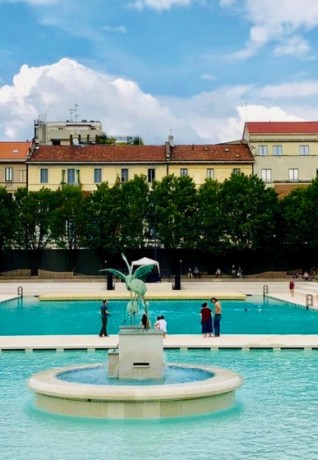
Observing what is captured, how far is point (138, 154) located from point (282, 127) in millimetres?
15828

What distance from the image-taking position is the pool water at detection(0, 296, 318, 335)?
111 ft

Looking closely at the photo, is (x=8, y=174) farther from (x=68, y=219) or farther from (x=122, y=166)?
(x=68, y=219)

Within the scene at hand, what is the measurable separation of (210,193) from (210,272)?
773 cm

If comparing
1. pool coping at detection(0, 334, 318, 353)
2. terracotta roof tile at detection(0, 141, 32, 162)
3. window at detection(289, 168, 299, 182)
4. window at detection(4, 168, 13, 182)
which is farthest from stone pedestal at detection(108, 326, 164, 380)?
window at detection(289, 168, 299, 182)

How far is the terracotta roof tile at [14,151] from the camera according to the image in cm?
8519

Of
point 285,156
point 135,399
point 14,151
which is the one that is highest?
point 14,151

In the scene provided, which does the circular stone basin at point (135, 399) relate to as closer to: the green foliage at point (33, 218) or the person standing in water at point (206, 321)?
the person standing in water at point (206, 321)

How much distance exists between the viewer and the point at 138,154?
86188mm

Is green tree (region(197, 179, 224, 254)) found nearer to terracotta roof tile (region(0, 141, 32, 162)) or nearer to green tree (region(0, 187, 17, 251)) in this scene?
green tree (region(0, 187, 17, 251))

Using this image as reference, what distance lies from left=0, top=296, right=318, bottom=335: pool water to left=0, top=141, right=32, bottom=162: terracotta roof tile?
33.9 meters

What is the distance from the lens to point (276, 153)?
86312mm

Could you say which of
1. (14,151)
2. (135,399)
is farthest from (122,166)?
(135,399)

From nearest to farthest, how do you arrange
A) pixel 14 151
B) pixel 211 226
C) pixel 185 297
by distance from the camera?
1. pixel 185 297
2. pixel 211 226
3. pixel 14 151

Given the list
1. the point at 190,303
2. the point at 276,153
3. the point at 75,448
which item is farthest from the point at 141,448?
the point at 276,153
